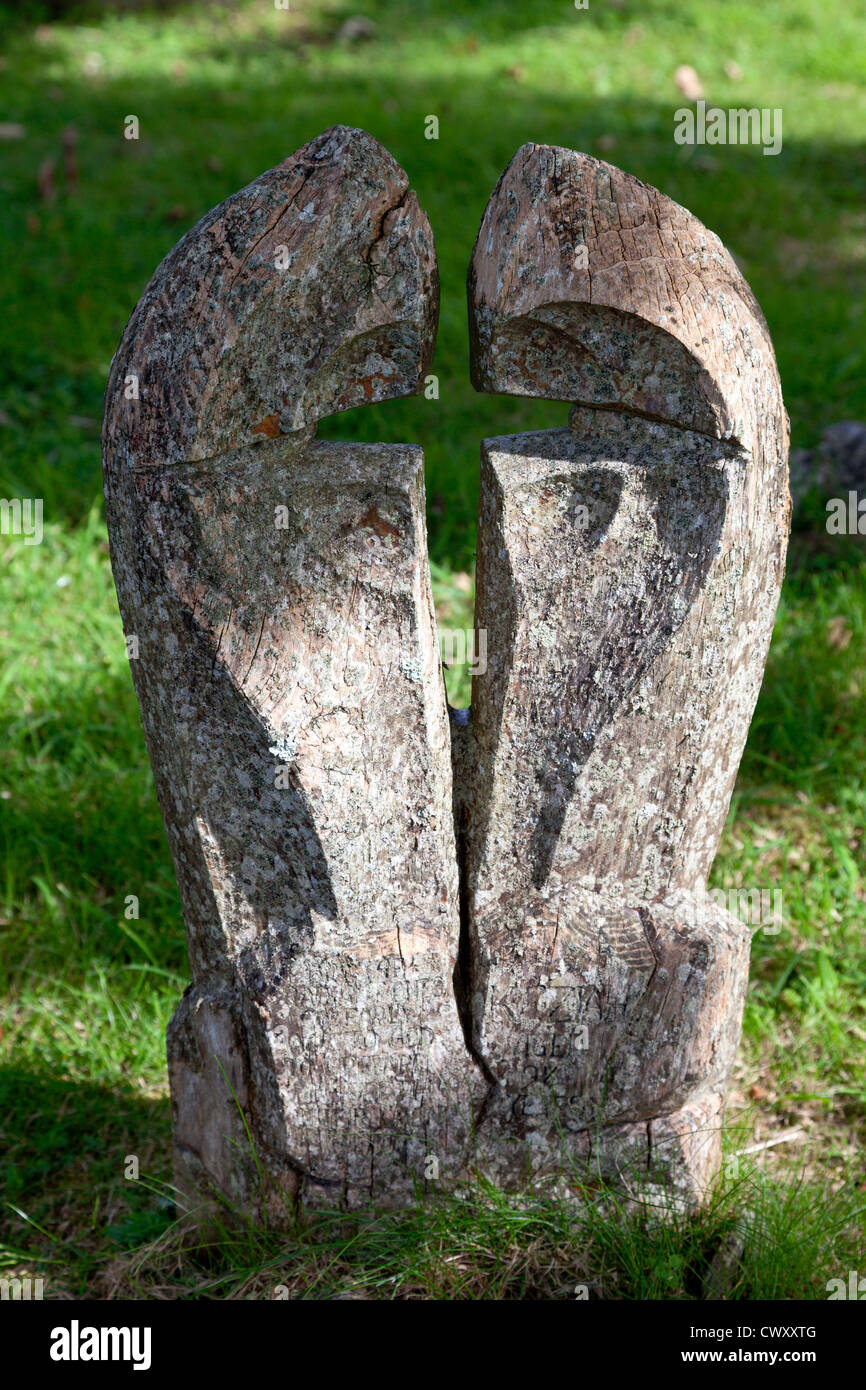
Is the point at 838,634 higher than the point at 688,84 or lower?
lower

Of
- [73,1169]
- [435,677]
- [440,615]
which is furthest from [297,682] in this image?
[440,615]

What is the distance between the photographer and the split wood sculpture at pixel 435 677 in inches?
69.8

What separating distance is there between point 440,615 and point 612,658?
2.11 metres

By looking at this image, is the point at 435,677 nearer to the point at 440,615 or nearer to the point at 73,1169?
the point at 73,1169

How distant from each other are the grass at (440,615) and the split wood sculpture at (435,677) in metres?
0.18

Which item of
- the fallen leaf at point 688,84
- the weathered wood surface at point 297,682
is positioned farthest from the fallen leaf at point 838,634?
the fallen leaf at point 688,84

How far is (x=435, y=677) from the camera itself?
1967 mm

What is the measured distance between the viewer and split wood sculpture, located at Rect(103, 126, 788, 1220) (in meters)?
1.77

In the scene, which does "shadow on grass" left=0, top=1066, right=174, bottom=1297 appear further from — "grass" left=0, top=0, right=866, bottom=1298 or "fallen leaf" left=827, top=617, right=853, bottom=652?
"fallen leaf" left=827, top=617, right=853, bottom=652

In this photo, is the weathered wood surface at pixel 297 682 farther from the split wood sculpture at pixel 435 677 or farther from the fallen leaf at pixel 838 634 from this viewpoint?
the fallen leaf at pixel 838 634

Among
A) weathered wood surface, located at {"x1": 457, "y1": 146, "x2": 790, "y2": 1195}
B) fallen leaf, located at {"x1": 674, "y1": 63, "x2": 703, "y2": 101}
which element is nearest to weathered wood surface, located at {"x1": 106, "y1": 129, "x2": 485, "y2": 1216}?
weathered wood surface, located at {"x1": 457, "y1": 146, "x2": 790, "y2": 1195}

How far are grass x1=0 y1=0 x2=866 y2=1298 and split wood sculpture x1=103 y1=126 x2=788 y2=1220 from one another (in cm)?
18

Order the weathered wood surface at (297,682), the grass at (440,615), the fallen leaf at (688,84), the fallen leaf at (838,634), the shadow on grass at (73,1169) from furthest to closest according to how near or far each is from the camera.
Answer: the fallen leaf at (688,84) → the fallen leaf at (838,634) → the shadow on grass at (73,1169) → the grass at (440,615) → the weathered wood surface at (297,682)

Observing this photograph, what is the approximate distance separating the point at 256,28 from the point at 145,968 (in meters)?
7.88
